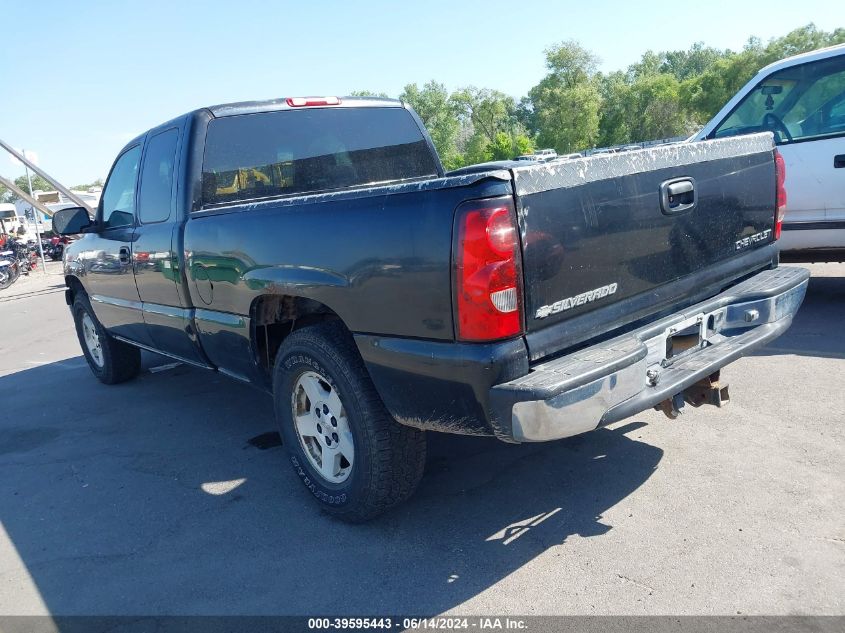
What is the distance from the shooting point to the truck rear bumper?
2.26 metres

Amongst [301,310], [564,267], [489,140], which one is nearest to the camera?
[564,267]

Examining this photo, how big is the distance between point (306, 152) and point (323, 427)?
194 centimetres

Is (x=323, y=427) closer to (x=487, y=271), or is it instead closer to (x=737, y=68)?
(x=487, y=271)

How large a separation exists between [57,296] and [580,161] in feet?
48.5

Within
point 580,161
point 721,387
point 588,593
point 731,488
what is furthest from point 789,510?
point 580,161

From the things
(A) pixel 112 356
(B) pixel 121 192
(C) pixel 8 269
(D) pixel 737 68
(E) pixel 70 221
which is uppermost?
(D) pixel 737 68

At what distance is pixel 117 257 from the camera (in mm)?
4883

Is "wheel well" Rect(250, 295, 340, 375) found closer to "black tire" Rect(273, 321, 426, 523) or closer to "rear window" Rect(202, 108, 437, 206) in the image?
"black tire" Rect(273, 321, 426, 523)

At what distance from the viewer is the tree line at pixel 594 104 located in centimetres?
6500

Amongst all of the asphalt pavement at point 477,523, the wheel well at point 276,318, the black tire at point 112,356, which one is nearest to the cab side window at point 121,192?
the black tire at point 112,356

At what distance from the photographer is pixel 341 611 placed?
8.34 feet

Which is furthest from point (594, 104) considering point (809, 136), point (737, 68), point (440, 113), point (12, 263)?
point (809, 136)

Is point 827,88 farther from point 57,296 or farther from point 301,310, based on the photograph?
point 57,296

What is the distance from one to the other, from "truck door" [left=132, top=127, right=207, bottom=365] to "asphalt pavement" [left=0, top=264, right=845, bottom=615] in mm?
749
